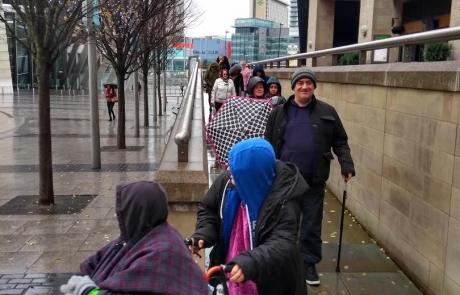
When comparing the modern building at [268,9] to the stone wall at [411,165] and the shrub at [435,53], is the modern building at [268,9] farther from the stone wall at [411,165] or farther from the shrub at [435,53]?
the stone wall at [411,165]

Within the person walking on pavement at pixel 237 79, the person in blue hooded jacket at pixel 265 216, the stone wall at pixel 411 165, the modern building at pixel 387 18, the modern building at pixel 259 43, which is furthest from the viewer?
the modern building at pixel 259 43

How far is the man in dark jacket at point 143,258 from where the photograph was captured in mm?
Result: 1997

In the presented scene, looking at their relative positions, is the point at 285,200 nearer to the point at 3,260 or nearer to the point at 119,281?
the point at 119,281

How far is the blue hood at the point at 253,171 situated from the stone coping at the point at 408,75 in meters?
2.41

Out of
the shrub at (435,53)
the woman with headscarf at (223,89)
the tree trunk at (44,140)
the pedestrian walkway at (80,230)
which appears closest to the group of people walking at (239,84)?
the woman with headscarf at (223,89)

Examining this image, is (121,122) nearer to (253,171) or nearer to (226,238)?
(226,238)

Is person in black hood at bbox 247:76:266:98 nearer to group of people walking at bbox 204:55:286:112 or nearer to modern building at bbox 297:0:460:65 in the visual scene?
group of people walking at bbox 204:55:286:112

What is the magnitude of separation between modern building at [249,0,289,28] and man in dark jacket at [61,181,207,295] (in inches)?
7076

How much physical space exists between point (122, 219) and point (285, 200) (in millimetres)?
802

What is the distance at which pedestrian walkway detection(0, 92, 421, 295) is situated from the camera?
477cm

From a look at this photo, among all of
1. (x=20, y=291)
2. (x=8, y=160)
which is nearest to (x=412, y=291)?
(x=20, y=291)

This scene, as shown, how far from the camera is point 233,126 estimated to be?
5.44 meters

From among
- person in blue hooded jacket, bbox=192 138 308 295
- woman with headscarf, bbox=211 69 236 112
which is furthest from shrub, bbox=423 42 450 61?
person in blue hooded jacket, bbox=192 138 308 295

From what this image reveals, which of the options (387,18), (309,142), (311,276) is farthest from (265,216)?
(387,18)
